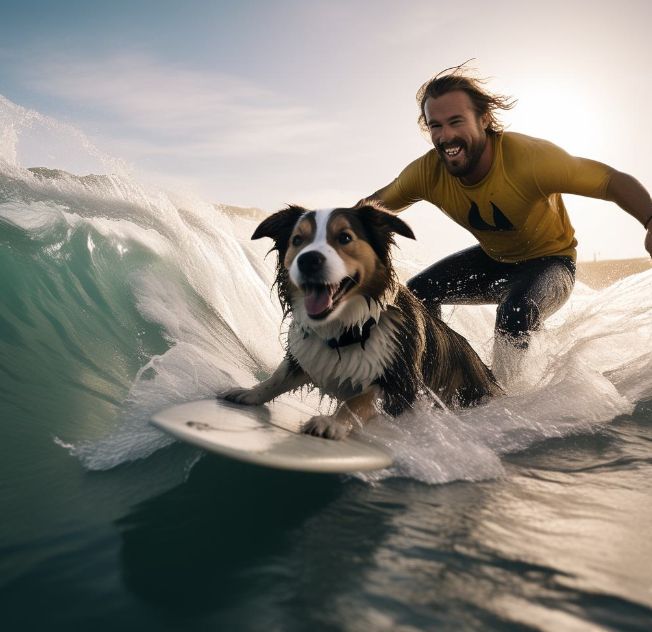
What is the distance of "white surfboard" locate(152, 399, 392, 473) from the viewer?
2189 mm

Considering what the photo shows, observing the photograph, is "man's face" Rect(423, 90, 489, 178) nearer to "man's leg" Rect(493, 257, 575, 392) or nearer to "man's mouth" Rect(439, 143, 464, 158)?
"man's mouth" Rect(439, 143, 464, 158)

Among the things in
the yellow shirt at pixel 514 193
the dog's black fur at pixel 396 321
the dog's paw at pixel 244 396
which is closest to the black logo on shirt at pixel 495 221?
the yellow shirt at pixel 514 193

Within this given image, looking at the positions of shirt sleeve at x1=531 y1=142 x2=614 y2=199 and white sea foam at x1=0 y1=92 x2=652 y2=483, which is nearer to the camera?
white sea foam at x1=0 y1=92 x2=652 y2=483

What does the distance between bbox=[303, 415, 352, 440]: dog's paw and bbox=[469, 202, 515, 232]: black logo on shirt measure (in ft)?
6.71

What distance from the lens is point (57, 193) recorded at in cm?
642

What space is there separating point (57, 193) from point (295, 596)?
5.73 metres

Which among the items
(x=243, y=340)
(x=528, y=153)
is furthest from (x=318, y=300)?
(x=243, y=340)

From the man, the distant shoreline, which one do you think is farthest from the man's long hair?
the distant shoreline

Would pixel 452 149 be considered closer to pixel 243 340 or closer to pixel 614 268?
pixel 243 340

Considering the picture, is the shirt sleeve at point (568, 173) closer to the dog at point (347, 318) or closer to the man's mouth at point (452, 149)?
the man's mouth at point (452, 149)

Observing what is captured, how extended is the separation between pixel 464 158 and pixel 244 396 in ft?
6.84

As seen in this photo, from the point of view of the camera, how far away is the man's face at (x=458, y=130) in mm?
4062

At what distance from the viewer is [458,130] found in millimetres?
4066

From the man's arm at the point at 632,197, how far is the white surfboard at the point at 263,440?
85.9 inches
